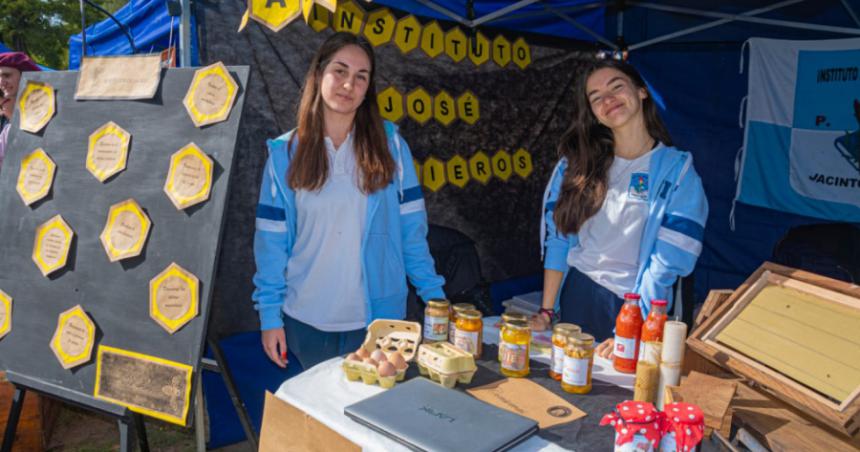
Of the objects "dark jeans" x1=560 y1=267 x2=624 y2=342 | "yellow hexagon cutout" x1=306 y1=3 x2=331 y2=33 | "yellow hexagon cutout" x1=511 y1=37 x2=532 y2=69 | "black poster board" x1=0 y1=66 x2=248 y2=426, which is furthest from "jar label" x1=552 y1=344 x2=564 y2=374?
"yellow hexagon cutout" x1=511 y1=37 x2=532 y2=69

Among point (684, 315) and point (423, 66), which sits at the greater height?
point (423, 66)

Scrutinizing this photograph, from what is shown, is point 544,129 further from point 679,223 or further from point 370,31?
point 679,223

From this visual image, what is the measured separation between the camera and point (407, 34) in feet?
11.0

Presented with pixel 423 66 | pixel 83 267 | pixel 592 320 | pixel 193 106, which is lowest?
pixel 592 320

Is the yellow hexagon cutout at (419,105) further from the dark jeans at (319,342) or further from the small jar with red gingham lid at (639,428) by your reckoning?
the small jar with red gingham lid at (639,428)

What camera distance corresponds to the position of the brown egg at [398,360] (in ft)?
4.98

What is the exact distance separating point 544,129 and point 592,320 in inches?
91.2

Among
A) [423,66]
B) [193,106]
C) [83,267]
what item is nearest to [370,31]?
[423,66]

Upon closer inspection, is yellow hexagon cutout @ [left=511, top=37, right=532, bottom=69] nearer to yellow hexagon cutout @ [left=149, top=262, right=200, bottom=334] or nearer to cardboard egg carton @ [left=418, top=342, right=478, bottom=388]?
yellow hexagon cutout @ [left=149, top=262, right=200, bottom=334]

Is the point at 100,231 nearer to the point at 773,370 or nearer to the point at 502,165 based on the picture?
the point at 773,370

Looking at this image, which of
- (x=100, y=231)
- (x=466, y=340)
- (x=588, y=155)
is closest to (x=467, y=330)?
(x=466, y=340)

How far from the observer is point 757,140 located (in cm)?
381

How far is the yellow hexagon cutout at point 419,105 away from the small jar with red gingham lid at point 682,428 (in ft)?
8.65

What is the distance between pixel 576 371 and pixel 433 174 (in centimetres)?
229
